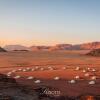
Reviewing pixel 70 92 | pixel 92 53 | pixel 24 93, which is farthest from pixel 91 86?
pixel 92 53

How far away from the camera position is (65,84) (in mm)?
19656

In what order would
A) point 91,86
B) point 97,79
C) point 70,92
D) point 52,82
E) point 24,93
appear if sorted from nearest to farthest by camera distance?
point 24,93
point 70,92
point 91,86
point 52,82
point 97,79

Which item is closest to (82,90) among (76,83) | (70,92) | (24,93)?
(70,92)

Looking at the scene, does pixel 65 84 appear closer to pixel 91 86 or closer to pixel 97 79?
pixel 91 86

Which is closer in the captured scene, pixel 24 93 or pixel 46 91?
pixel 24 93

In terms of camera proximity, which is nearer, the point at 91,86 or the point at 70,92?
the point at 70,92

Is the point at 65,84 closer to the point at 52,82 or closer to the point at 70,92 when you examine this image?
the point at 52,82

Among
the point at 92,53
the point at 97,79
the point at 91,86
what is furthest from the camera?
the point at 92,53

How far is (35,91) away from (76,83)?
6.52 m

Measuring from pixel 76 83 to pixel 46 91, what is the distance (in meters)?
5.86

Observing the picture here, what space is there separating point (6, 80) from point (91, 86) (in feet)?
19.2

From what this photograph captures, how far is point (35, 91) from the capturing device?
13984 mm

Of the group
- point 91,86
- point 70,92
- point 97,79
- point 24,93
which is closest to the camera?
point 24,93

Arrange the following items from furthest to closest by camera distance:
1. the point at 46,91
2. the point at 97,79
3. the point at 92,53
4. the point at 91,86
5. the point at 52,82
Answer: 1. the point at 92,53
2. the point at 97,79
3. the point at 52,82
4. the point at 91,86
5. the point at 46,91
